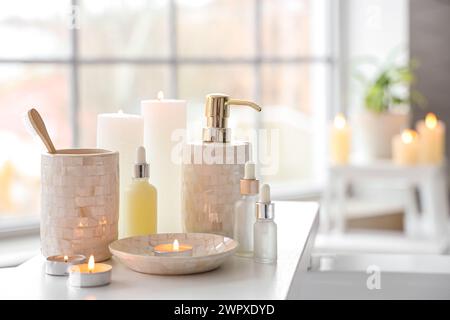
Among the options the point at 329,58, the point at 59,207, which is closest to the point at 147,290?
the point at 59,207

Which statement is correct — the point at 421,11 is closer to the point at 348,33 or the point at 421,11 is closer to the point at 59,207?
the point at 348,33

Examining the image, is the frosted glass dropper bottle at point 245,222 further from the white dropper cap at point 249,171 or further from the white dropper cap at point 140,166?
the white dropper cap at point 140,166

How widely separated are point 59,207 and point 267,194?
0.84ft

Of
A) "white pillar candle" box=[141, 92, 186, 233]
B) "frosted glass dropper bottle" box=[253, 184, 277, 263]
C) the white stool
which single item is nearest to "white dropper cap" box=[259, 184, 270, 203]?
"frosted glass dropper bottle" box=[253, 184, 277, 263]

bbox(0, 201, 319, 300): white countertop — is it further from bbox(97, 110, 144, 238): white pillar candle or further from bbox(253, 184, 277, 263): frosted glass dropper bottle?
bbox(97, 110, 144, 238): white pillar candle

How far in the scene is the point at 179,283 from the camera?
85 cm

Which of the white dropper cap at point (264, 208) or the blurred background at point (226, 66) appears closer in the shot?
the white dropper cap at point (264, 208)

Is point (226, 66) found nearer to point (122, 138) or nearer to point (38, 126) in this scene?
point (122, 138)

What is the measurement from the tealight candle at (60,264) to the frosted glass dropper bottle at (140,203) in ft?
0.44

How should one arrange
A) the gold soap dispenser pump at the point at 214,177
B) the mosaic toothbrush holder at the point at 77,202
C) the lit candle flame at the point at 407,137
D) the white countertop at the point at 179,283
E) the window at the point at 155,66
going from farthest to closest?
1. the lit candle flame at the point at 407,137
2. the window at the point at 155,66
3. the gold soap dispenser pump at the point at 214,177
4. the mosaic toothbrush holder at the point at 77,202
5. the white countertop at the point at 179,283

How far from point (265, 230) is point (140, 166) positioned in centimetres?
19

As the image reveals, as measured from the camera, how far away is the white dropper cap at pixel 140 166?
39.0 inches

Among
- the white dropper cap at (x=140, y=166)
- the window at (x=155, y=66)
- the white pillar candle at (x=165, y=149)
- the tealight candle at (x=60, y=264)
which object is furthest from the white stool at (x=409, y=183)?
the tealight candle at (x=60, y=264)

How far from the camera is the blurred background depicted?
2.43 meters
